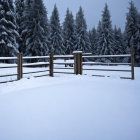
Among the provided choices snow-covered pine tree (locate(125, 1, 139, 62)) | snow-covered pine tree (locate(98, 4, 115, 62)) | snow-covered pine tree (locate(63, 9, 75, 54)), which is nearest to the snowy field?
snow-covered pine tree (locate(125, 1, 139, 62))

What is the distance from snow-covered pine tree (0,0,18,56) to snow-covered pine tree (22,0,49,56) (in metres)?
3.42

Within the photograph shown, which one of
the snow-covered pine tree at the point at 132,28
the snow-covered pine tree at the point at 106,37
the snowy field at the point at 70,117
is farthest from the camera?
the snow-covered pine tree at the point at 106,37

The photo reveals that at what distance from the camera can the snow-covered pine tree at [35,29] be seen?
2064 cm

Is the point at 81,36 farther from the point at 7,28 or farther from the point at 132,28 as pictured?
the point at 7,28

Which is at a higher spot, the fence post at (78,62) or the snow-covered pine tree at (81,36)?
the snow-covered pine tree at (81,36)

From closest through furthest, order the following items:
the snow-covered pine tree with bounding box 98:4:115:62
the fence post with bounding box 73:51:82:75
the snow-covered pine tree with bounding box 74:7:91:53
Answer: the fence post with bounding box 73:51:82:75 → the snow-covered pine tree with bounding box 98:4:115:62 → the snow-covered pine tree with bounding box 74:7:91:53

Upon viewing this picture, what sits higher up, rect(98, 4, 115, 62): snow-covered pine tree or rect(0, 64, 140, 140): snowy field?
rect(98, 4, 115, 62): snow-covered pine tree

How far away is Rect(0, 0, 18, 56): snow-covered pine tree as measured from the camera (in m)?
16.5

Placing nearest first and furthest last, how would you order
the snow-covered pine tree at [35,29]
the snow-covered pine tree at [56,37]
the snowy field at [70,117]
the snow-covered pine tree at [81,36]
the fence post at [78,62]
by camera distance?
1. the snowy field at [70,117]
2. the fence post at [78,62]
3. the snow-covered pine tree at [35,29]
4. the snow-covered pine tree at [56,37]
5. the snow-covered pine tree at [81,36]

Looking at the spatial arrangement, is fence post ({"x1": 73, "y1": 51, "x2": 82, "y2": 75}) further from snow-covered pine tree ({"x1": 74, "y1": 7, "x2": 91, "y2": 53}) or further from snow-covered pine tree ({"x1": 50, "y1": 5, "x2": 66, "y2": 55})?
snow-covered pine tree ({"x1": 74, "y1": 7, "x2": 91, "y2": 53})

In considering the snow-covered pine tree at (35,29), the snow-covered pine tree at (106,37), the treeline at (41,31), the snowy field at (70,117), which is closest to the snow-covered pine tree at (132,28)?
the treeline at (41,31)

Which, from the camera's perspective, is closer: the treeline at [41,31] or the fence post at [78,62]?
the fence post at [78,62]

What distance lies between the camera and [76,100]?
12.6ft

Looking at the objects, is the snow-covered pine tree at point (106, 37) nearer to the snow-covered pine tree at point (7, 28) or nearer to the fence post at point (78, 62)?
the snow-covered pine tree at point (7, 28)
